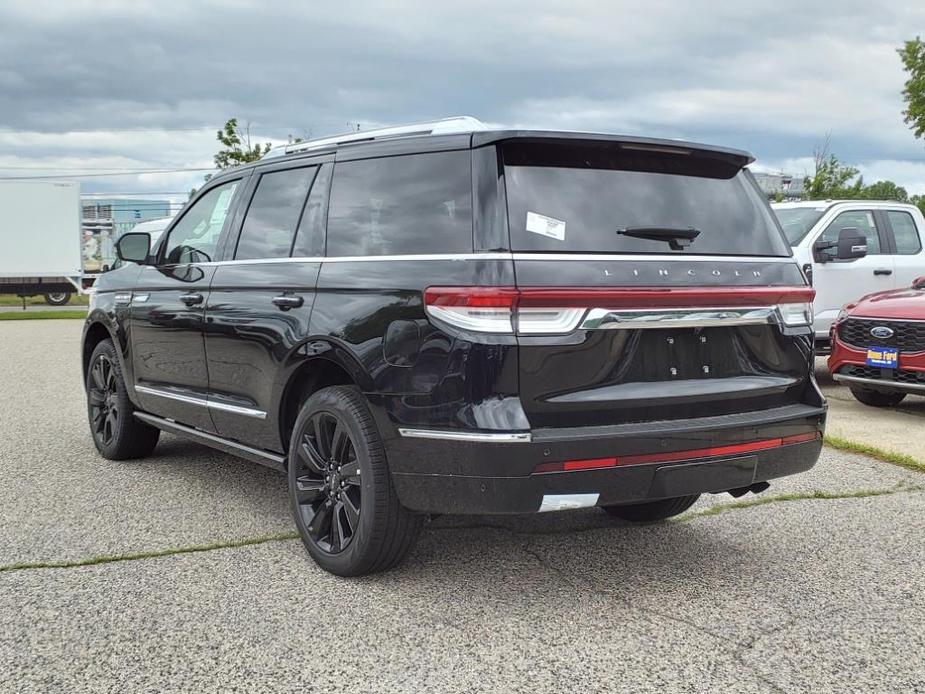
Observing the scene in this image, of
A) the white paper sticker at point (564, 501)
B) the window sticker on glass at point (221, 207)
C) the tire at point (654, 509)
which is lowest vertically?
the tire at point (654, 509)

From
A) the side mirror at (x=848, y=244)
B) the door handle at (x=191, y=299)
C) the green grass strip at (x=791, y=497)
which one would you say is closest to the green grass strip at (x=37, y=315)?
the side mirror at (x=848, y=244)

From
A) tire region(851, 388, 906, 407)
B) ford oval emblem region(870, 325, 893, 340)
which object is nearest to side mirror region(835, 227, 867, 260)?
ford oval emblem region(870, 325, 893, 340)

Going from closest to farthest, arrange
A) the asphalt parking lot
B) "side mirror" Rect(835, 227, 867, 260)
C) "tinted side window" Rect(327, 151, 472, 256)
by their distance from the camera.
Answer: the asphalt parking lot < "tinted side window" Rect(327, 151, 472, 256) < "side mirror" Rect(835, 227, 867, 260)

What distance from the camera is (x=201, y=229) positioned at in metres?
5.61

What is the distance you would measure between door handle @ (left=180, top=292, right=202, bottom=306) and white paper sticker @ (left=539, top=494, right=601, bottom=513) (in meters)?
2.47

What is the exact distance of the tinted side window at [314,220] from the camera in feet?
14.6

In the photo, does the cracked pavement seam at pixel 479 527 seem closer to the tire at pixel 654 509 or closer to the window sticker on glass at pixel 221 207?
the tire at pixel 654 509

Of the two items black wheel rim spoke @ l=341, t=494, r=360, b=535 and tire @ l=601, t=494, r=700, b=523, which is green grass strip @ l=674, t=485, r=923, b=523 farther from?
black wheel rim spoke @ l=341, t=494, r=360, b=535

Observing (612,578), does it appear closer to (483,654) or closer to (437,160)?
(483,654)

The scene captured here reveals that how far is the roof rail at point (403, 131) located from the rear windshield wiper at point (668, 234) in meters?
0.69

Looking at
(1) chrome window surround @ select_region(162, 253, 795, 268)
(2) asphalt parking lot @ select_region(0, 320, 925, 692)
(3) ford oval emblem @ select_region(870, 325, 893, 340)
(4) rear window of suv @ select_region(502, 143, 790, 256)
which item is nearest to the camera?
(2) asphalt parking lot @ select_region(0, 320, 925, 692)

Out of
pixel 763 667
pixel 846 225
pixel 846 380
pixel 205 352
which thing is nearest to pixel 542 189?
pixel 763 667

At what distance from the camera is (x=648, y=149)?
3955 mm

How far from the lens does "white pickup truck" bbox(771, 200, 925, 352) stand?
10.5 meters
